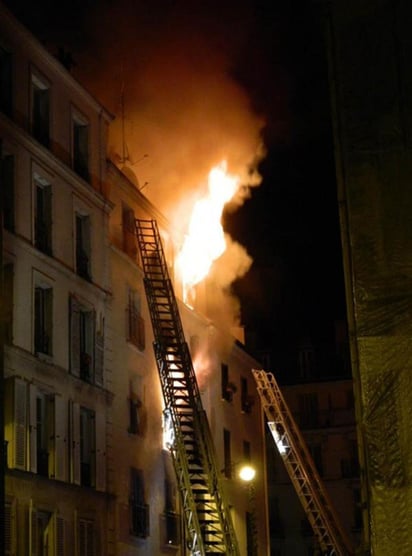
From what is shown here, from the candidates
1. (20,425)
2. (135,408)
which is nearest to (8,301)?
(20,425)

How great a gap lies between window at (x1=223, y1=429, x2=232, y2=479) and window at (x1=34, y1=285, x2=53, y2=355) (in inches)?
665

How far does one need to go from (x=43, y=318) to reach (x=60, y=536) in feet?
20.1

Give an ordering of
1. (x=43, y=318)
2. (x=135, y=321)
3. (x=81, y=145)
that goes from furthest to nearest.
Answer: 1. (x=135, y=321)
2. (x=81, y=145)
3. (x=43, y=318)

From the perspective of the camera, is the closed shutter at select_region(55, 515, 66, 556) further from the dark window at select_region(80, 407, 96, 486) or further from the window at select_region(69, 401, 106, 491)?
the dark window at select_region(80, 407, 96, 486)

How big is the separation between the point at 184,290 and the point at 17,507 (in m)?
17.9

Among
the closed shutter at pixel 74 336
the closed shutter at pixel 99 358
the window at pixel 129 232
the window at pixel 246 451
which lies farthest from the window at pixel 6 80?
the window at pixel 246 451

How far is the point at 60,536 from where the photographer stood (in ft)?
98.3

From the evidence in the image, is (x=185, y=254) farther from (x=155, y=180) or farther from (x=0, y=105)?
(x=0, y=105)

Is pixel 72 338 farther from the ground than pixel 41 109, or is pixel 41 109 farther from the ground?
pixel 41 109

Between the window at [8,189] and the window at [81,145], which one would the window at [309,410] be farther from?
the window at [8,189]

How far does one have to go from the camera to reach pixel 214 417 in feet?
150

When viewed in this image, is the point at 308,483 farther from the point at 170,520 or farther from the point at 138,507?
the point at 138,507

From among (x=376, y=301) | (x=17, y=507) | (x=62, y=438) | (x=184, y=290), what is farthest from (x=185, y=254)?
(x=376, y=301)

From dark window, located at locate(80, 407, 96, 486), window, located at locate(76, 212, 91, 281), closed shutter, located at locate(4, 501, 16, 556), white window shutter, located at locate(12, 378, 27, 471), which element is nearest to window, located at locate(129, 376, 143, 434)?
dark window, located at locate(80, 407, 96, 486)
